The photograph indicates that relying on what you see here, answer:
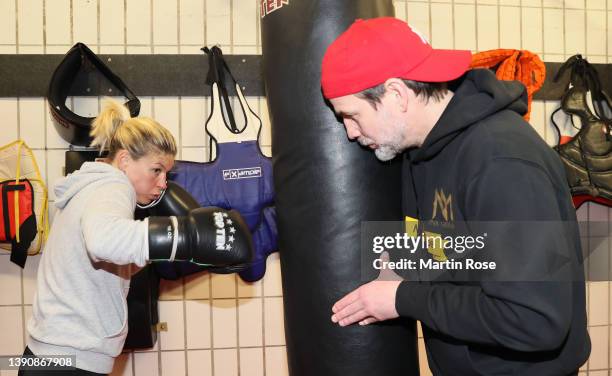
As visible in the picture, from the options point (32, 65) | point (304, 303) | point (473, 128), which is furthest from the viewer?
point (32, 65)

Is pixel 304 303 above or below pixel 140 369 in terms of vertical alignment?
above

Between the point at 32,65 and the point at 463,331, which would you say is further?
the point at 32,65

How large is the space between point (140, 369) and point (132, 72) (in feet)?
5.08

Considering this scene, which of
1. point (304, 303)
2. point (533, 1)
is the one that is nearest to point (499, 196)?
point (304, 303)

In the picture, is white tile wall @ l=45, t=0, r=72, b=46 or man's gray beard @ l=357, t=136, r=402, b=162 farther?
white tile wall @ l=45, t=0, r=72, b=46

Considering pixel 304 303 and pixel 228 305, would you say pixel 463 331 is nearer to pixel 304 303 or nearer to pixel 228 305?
pixel 304 303

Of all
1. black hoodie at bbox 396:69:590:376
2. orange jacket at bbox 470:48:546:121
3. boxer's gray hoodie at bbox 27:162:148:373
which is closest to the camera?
black hoodie at bbox 396:69:590:376

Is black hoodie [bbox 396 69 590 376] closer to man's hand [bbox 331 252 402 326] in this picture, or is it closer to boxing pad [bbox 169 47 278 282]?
man's hand [bbox 331 252 402 326]

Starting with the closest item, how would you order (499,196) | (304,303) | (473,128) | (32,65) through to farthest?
(499,196), (473,128), (304,303), (32,65)

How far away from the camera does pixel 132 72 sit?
8.41 feet

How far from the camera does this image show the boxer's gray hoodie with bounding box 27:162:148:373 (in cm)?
165

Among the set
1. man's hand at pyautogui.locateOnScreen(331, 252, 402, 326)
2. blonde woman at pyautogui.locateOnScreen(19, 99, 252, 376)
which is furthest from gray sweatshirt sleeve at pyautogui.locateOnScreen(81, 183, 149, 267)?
man's hand at pyautogui.locateOnScreen(331, 252, 402, 326)

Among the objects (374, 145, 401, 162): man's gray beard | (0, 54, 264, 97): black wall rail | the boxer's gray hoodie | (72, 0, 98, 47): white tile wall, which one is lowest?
the boxer's gray hoodie

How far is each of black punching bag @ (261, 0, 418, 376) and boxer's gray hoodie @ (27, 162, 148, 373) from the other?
0.57 metres
